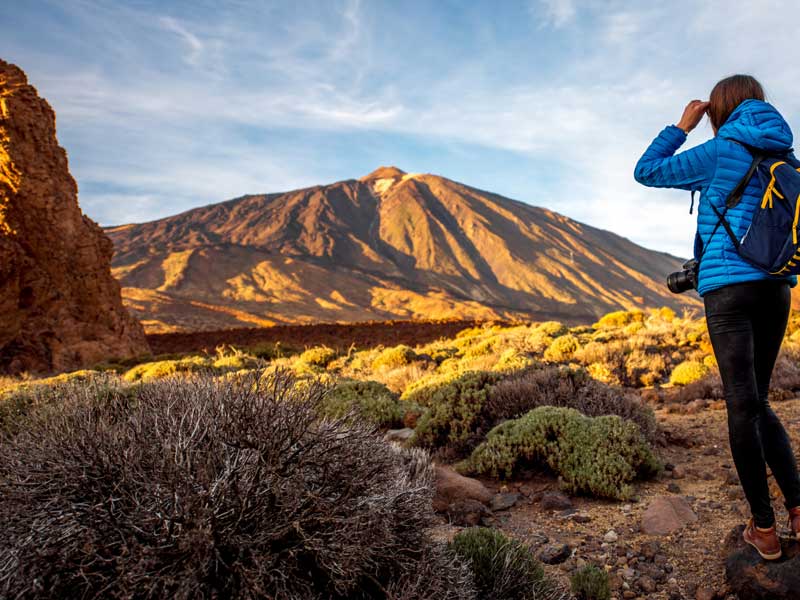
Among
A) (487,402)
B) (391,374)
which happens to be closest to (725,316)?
(487,402)

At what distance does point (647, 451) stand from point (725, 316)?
246cm

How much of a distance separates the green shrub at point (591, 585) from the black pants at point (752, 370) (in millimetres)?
752

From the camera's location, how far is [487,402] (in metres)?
5.64

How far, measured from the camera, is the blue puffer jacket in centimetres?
Result: 225

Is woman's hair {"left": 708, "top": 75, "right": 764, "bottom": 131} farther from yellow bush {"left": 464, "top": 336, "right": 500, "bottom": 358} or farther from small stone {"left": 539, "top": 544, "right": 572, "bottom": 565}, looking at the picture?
yellow bush {"left": 464, "top": 336, "right": 500, "bottom": 358}

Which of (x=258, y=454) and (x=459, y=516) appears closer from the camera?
(x=258, y=454)

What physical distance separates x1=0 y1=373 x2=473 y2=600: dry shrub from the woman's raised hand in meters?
2.14

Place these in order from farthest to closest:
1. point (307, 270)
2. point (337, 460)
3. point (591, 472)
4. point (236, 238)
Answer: point (236, 238) → point (307, 270) → point (591, 472) → point (337, 460)

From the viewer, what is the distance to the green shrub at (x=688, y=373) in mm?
7926

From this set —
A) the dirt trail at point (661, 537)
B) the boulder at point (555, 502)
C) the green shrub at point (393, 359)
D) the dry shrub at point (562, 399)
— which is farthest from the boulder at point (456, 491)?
the green shrub at point (393, 359)

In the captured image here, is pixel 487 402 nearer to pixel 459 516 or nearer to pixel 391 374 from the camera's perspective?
pixel 459 516

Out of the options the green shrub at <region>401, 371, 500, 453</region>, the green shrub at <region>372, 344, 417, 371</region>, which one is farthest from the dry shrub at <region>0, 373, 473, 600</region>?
the green shrub at <region>372, 344, 417, 371</region>

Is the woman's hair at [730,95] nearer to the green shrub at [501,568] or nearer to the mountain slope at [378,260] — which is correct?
the green shrub at [501,568]

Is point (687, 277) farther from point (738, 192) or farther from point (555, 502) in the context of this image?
point (555, 502)
